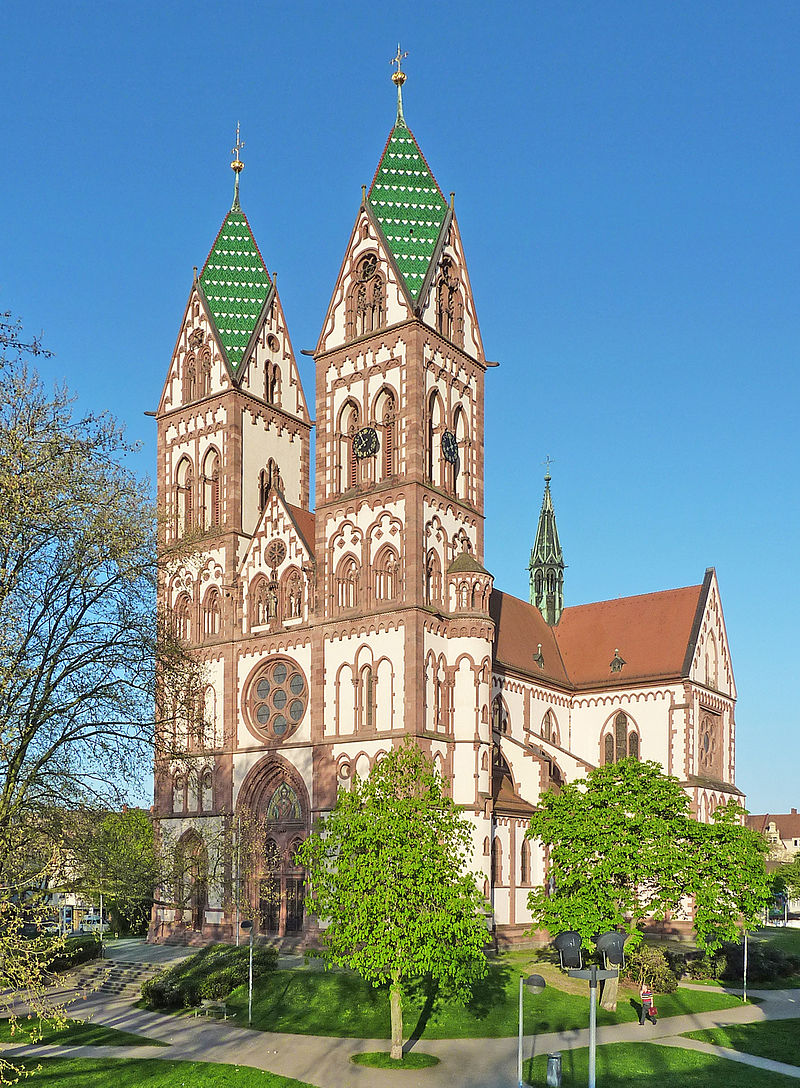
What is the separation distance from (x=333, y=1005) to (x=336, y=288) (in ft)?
107

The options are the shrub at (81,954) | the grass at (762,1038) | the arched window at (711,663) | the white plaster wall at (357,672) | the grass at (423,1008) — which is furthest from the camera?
the arched window at (711,663)

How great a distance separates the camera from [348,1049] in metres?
29.5

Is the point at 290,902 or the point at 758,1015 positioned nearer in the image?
the point at 758,1015

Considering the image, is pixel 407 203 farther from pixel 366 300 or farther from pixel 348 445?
pixel 348 445

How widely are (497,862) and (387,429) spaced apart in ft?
64.2

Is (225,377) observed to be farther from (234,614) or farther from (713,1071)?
(713,1071)

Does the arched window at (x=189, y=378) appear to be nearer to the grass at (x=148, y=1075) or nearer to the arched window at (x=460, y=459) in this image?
the arched window at (x=460, y=459)

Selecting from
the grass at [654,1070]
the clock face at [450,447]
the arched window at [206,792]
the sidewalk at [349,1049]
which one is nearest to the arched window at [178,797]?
the arched window at [206,792]

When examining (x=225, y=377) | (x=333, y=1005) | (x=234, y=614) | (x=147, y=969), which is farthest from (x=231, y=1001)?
(x=225, y=377)

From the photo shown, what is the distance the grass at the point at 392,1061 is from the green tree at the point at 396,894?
32 cm

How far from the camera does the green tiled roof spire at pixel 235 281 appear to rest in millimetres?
59375

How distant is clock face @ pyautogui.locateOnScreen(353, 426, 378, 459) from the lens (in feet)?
165

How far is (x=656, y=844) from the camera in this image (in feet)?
123

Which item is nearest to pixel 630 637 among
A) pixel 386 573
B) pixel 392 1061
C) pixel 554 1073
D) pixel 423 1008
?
pixel 386 573
